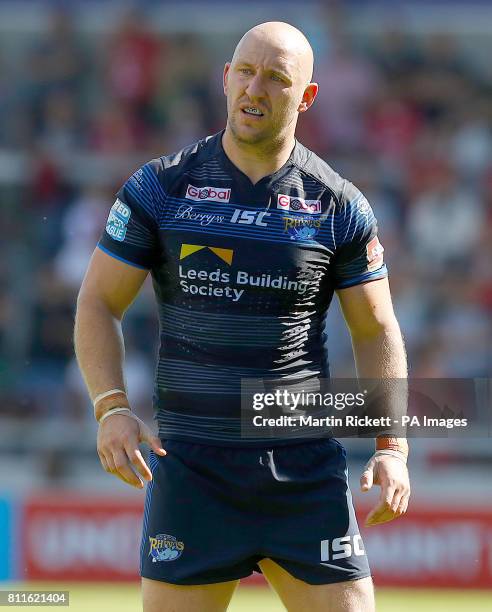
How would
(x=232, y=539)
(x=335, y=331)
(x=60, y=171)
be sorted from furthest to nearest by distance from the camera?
(x=60, y=171), (x=335, y=331), (x=232, y=539)

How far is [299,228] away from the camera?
4223 millimetres

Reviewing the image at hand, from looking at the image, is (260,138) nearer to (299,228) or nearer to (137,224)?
(299,228)

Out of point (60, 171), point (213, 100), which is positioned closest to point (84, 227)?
point (60, 171)

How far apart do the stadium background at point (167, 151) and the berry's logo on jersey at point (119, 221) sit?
16.7 feet

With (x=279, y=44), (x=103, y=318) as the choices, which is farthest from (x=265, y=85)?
(x=103, y=318)

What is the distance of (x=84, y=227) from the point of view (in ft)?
34.7

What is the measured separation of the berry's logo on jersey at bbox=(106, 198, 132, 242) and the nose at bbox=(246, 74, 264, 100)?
1.89ft

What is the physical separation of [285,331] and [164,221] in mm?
566

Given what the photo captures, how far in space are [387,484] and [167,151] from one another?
7429 millimetres

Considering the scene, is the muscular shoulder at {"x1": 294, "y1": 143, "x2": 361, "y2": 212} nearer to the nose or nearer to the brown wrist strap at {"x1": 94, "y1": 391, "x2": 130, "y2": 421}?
the nose

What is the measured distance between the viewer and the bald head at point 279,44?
4.19 metres

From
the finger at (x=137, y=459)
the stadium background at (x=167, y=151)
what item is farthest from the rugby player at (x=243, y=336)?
the stadium background at (x=167, y=151)

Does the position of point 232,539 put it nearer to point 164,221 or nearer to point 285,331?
point 285,331

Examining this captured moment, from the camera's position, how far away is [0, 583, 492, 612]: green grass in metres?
8.15
